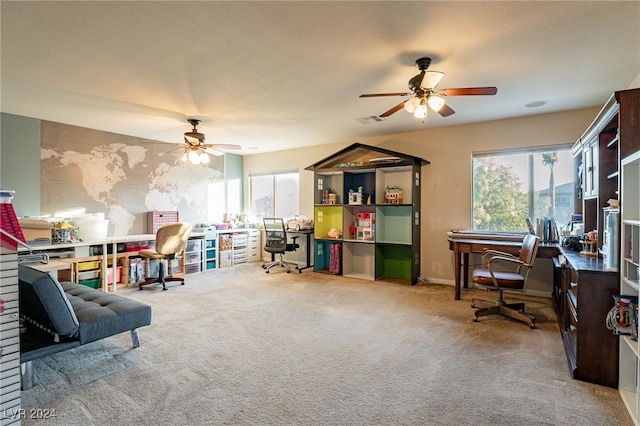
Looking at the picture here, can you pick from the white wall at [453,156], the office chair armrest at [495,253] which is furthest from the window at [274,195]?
the office chair armrest at [495,253]

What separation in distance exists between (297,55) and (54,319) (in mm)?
2633

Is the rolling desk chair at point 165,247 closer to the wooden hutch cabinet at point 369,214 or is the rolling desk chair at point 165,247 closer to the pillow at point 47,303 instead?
the wooden hutch cabinet at point 369,214

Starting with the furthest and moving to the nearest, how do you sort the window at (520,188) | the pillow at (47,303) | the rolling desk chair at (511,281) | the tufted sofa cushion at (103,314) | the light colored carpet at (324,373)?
the window at (520,188) → the rolling desk chair at (511,281) → the tufted sofa cushion at (103,314) → the pillow at (47,303) → the light colored carpet at (324,373)

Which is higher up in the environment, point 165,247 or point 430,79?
point 430,79

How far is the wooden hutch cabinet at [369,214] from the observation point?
16.8ft

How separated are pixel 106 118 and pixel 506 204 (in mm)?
5909

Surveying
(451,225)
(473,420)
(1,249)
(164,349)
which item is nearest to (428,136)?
(451,225)

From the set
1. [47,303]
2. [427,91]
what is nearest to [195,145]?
[47,303]

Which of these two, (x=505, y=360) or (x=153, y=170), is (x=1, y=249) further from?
A: (x=153, y=170)

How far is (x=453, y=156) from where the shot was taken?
4902 millimetres

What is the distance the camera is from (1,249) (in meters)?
0.61

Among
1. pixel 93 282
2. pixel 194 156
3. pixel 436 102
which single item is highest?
pixel 436 102

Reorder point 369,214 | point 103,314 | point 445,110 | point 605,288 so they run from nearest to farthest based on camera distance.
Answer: point 605,288 < point 103,314 < point 445,110 < point 369,214

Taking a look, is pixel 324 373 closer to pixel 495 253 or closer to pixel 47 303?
pixel 47 303
